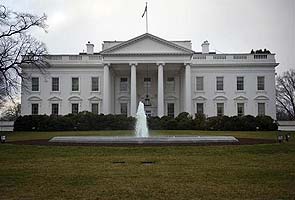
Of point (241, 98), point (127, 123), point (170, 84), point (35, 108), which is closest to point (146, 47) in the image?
point (170, 84)

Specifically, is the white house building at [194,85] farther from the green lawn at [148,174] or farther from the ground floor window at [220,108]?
the green lawn at [148,174]

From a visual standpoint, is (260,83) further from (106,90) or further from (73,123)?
(73,123)

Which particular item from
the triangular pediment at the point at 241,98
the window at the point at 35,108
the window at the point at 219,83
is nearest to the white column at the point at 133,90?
the window at the point at 219,83

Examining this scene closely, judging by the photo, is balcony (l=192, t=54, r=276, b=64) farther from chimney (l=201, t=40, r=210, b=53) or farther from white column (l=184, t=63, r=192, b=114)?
chimney (l=201, t=40, r=210, b=53)

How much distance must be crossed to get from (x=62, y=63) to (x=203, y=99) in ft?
65.9

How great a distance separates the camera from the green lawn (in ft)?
29.8

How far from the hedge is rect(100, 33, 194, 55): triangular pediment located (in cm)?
1023

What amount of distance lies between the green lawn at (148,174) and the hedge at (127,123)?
2205 centimetres

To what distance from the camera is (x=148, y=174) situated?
39.4 ft

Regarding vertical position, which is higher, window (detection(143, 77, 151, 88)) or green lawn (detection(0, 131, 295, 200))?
window (detection(143, 77, 151, 88))

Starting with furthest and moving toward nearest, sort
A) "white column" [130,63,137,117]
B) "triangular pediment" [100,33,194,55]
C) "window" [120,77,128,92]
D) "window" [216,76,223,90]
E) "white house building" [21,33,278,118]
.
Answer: "window" [120,77,128,92]
"window" [216,76,223,90]
"white house building" [21,33,278,118]
"triangular pediment" [100,33,194,55]
"white column" [130,63,137,117]

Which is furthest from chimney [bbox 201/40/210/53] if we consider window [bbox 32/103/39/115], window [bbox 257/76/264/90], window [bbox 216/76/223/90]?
window [bbox 32/103/39/115]

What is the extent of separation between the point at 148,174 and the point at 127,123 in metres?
32.1

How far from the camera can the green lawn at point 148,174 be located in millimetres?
9094
